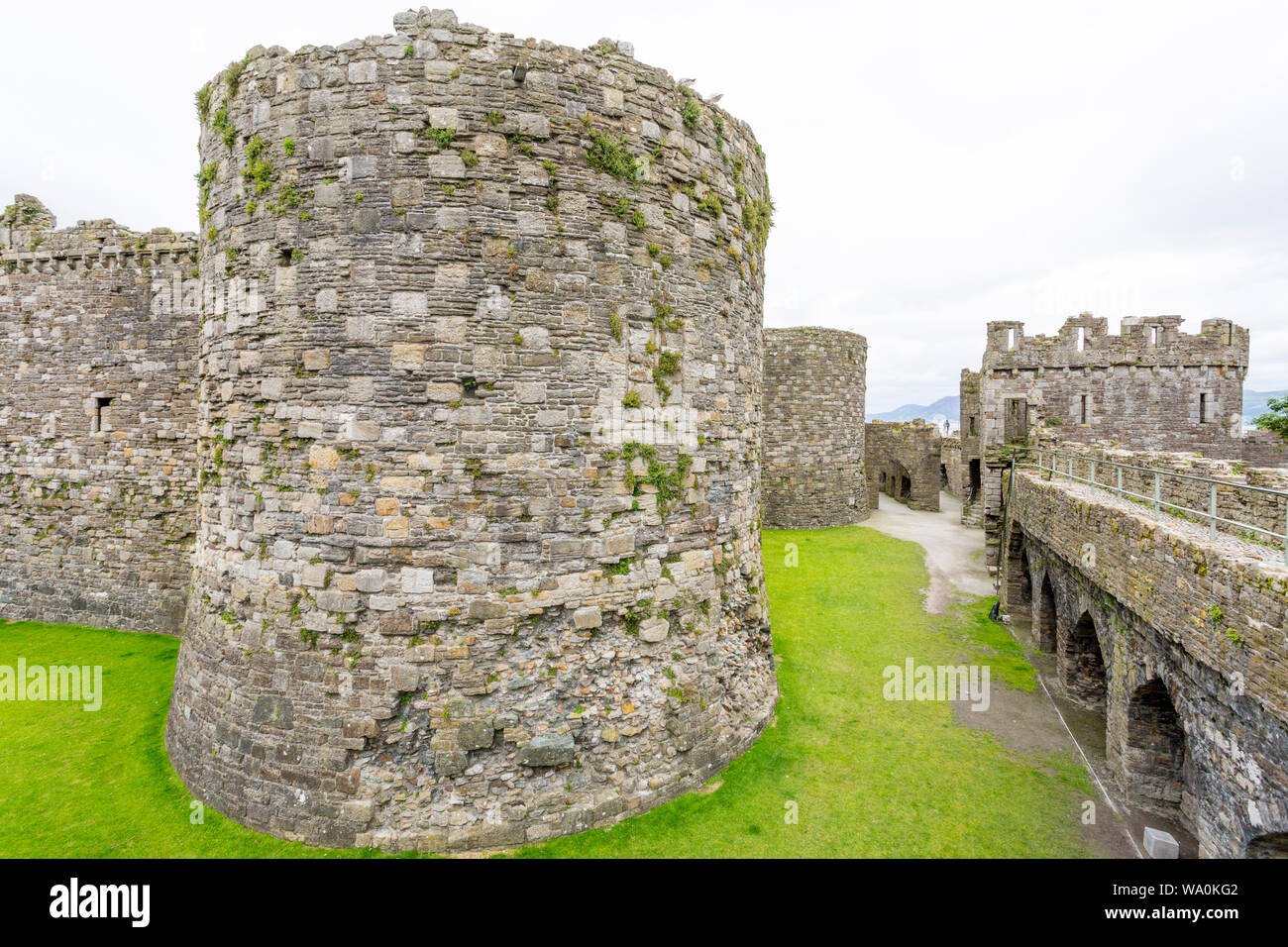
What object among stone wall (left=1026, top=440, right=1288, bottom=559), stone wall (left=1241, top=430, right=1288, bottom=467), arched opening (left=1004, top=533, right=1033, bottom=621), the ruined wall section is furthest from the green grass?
stone wall (left=1241, top=430, right=1288, bottom=467)

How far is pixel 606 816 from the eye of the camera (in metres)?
7.28

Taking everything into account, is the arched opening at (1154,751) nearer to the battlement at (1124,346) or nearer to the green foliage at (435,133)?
the green foliage at (435,133)

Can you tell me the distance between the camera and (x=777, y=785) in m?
8.20

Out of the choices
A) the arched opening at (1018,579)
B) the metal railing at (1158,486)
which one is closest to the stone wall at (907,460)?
the metal railing at (1158,486)

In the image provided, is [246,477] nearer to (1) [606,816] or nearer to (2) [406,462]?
(2) [406,462]

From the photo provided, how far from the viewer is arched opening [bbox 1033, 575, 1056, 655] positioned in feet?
44.2

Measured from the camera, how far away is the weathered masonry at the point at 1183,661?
5.33 meters

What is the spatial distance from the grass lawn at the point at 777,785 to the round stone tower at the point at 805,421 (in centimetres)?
1349

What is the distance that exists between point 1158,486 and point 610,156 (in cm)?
767

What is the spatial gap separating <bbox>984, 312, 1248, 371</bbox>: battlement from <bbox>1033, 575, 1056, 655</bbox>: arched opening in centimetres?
1278

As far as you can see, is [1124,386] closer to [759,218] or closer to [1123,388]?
[1123,388]

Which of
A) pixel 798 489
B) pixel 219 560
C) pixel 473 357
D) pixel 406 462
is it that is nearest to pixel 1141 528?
pixel 473 357

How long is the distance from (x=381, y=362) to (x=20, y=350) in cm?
1335

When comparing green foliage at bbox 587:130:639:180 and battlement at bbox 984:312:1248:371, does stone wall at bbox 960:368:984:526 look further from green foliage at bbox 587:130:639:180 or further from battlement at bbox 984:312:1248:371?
green foliage at bbox 587:130:639:180
